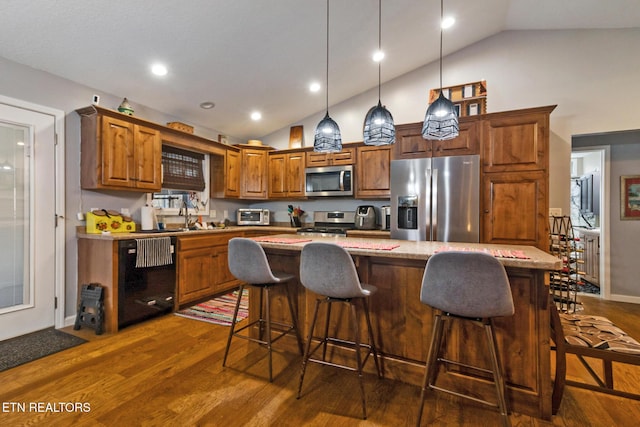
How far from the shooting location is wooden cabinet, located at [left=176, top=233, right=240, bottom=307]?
3.47m

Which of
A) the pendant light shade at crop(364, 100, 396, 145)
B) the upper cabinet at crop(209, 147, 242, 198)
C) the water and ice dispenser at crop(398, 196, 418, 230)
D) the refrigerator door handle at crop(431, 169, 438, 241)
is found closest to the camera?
the pendant light shade at crop(364, 100, 396, 145)

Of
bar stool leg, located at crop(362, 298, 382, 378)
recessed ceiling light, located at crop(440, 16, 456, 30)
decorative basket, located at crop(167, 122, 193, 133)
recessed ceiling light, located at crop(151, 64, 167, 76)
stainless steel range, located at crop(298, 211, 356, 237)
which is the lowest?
bar stool leg, located at crop(362, 298, 382, 378)

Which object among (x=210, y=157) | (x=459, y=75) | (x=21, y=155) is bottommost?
(x=21, y=155)

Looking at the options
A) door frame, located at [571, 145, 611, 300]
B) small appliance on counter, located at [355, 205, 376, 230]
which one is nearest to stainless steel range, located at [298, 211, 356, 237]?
small appliance on counter, located at [355, 205, 376, 230]

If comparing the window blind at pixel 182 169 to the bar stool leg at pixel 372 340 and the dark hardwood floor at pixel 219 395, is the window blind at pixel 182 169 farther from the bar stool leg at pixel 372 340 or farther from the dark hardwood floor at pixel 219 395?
the bar stool leg at pixel 372 340

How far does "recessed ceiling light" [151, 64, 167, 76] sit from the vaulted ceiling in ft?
0.19

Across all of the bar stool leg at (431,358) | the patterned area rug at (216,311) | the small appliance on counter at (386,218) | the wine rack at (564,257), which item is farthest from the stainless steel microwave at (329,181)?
the bar stool leg at (431,358)

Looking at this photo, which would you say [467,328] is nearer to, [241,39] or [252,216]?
[241,39]

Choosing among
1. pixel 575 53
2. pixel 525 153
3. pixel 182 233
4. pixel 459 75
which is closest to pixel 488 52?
pixel 459 75

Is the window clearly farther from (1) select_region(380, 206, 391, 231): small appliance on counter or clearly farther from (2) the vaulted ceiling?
→ (1) select_region(380, 206, 391, 231): small appliance on counter

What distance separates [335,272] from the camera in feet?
5.63

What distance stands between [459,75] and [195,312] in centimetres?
460

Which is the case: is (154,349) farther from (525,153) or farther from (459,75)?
(459,75)

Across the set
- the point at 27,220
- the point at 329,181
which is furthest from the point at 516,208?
the point at 27,220
